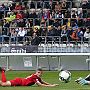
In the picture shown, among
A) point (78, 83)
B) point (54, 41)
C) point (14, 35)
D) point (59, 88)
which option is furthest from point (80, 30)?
point (59, 88)

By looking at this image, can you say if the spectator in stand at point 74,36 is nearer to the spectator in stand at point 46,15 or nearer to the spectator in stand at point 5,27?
the spectator in stand at point 46,15

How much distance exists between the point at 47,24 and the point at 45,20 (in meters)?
0.53

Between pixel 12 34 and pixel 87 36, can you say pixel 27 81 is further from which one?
pixel 12 34

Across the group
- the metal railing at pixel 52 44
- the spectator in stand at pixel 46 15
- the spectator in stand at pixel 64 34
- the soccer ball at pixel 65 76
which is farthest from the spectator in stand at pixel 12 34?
the soccer ball at pixel 65 76

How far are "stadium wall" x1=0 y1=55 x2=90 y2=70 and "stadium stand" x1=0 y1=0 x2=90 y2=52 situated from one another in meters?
0.78

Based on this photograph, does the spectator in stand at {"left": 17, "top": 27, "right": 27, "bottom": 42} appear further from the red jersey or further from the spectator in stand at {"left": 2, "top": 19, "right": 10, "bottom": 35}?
the red jersey

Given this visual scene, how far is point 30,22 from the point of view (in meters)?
41.3

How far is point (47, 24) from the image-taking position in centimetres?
4106

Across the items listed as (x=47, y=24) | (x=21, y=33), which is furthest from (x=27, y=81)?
(x=47, y=24)

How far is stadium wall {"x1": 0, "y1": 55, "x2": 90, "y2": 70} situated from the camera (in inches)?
1524

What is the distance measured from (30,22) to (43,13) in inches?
59.3

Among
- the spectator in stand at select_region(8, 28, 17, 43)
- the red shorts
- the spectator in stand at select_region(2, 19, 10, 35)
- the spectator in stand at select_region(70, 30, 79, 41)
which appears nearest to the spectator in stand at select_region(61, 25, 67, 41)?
the spectator in stand at select_region(70, 30, 79, 41)

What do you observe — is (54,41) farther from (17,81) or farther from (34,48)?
(17,81)

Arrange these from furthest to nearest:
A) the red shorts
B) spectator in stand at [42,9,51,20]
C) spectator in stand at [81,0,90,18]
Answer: spectator in stand at [81,0,90,18] < spectator in stand at [42,9,51,20] < the red shorts
